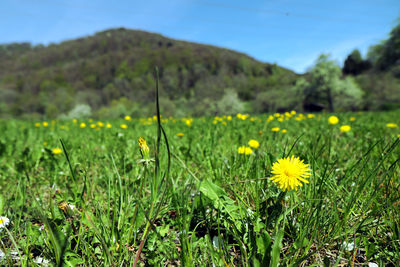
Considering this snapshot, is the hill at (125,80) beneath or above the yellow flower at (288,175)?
above

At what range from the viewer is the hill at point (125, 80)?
4169cm

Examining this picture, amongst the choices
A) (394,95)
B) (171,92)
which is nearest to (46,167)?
(394,95)

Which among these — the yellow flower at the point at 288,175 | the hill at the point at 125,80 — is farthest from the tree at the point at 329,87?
the yellow flower at the point at 288,175

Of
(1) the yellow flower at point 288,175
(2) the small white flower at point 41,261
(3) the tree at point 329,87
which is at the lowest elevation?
(2) the small white flower at point 41,261

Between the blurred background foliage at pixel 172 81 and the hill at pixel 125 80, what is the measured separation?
248mm

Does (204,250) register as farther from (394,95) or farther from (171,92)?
(171,92)

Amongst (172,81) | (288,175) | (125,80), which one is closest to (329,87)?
(172,81)

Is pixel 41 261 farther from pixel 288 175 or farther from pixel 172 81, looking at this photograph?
pixel 172 81

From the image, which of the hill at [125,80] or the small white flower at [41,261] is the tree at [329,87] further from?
the small white flower at [41,261]

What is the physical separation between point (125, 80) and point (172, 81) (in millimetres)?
20990

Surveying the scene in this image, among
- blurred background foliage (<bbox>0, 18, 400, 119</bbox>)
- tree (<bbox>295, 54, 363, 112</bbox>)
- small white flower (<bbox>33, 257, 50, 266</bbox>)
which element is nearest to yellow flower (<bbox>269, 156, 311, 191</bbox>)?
blurred background foliage (<bbox>0, 18, 400, 119</bbox>)

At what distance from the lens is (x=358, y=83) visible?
38.6 m

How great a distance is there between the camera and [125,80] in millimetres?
68688

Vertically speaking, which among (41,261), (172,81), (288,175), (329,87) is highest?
(172,81)
